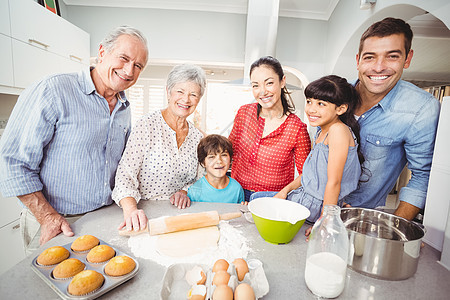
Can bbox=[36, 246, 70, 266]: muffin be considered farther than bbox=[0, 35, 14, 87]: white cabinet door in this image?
No

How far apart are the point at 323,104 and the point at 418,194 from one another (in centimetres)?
56

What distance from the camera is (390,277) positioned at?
2.17 feet

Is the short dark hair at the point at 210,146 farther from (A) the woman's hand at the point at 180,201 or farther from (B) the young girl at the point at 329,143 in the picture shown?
(B) the young girl at the point at 329,143

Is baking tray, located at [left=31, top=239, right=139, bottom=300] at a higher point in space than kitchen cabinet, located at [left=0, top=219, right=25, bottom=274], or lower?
higher

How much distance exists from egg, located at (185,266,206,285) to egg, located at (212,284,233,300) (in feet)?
0.24

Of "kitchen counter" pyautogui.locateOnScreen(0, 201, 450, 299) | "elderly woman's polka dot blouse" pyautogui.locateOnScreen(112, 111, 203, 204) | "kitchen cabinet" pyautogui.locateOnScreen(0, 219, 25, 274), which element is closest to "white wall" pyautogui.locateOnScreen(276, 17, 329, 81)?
"elderly woman's polka dot blouse" pyautogui.locateOnScreen(112, 111, 203, 204)

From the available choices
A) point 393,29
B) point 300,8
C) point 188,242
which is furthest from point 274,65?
point 300,8

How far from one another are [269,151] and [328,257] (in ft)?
2.85

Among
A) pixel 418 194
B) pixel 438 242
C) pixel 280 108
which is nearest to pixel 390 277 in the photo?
pixel 438 242

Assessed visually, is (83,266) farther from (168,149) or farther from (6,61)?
(6,61)

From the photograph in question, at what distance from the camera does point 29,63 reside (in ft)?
7.42

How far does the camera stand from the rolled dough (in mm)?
765

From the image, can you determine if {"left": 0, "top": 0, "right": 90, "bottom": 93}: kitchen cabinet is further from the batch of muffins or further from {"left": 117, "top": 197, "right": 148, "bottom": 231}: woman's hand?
the batch of muffins

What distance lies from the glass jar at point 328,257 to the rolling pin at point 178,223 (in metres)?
0.36
